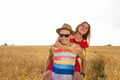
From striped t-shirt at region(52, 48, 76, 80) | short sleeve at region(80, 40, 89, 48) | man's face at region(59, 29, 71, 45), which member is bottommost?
striped t-shirt at region(52, 48, 76, 80)

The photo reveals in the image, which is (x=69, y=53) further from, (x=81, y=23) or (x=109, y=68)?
(x=109, y=68)

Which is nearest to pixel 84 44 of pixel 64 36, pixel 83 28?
pixel 83 28

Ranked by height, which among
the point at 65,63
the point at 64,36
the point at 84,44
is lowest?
the point at 65,63

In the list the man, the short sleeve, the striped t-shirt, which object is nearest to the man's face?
the man

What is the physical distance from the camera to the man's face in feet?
15.7

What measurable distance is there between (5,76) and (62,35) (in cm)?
603

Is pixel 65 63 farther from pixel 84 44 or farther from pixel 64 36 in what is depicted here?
pixel 84 44

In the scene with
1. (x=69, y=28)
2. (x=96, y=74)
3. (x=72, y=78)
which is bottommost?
(x=96, y=74)

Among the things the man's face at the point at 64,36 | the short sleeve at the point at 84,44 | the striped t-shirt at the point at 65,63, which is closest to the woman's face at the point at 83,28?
the short sleeve at the point at 84,44

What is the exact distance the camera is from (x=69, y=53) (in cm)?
475

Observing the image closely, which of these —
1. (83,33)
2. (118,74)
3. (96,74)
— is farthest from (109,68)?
(83,33)

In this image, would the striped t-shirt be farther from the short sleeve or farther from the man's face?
the short sleeve

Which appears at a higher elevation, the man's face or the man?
the man's face

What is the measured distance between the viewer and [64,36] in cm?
480
